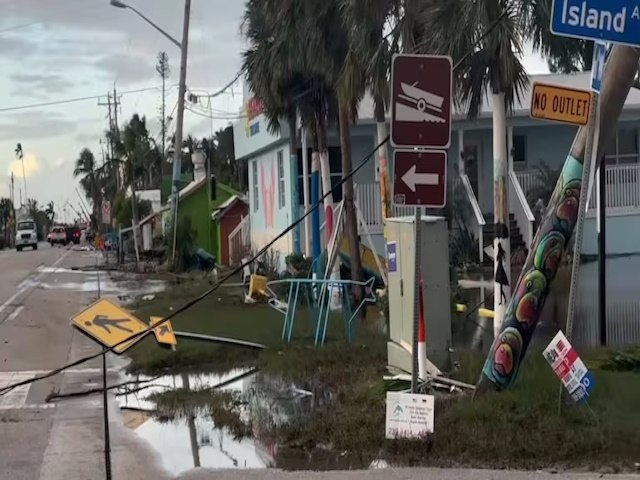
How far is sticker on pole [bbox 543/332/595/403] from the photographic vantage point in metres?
6.88

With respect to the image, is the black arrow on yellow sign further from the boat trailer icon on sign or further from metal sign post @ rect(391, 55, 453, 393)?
the boat trailer icon on sign

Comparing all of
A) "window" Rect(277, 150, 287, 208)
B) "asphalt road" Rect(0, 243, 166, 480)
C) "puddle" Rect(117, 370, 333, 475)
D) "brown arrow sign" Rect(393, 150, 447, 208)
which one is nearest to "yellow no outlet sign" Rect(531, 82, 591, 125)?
"brown arrow sign" Rect(393, 150, 447, 208)

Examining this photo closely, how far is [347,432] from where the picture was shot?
7.41 m

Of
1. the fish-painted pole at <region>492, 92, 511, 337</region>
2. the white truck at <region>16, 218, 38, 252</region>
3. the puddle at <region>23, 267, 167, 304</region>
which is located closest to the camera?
the fish-painted pole at <region>492, 92, 511, 337</region>

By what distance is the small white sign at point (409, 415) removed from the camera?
689 centimetres

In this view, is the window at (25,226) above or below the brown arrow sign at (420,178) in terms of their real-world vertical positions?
below

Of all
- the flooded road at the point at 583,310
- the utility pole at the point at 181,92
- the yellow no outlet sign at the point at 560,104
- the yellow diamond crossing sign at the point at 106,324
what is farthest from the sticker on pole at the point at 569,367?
the utility pole at the point at 181,92

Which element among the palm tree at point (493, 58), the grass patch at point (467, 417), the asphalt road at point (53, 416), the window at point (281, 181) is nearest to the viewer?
the grass patch at point (467, 417)

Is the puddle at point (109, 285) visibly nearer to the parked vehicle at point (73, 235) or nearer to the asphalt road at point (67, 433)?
the asphalt road at point (67, 433)

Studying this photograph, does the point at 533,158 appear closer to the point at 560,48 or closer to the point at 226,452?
the point at 560,48

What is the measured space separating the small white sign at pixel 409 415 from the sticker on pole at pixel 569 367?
1.02m

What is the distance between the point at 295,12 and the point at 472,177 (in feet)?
34.8

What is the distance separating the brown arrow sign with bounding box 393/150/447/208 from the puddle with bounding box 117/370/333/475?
7.17 feet

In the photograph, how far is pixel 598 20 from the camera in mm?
6168
